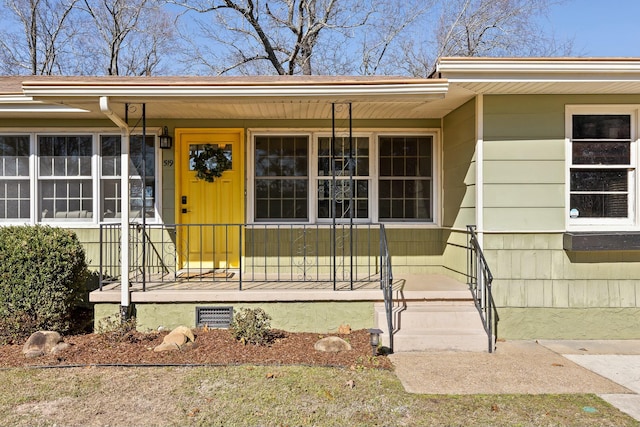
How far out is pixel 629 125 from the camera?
5375 mm

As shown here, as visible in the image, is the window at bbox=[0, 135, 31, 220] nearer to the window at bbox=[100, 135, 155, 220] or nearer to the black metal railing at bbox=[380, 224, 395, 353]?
the window at bbox=[100, 135, 155, 220]

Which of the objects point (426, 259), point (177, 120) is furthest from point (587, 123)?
point (177, 120)

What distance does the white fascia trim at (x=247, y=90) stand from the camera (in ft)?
15.3

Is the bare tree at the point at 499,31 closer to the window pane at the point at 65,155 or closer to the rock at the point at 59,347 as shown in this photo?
the window pane at the point at 65,155

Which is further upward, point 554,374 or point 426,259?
point 426,259

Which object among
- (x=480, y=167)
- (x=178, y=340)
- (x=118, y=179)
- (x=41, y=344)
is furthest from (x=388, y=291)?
(x=118, y=179)

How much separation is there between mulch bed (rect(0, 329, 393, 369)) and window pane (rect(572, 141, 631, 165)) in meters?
3.21

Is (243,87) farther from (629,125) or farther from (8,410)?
(629,125)

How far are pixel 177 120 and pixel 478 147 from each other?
3.92 m

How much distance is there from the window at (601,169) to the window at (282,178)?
131 inches

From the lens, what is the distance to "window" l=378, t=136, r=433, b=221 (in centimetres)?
648

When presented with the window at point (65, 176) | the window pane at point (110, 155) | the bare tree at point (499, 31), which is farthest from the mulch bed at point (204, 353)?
the bare tree at point (499, 31)

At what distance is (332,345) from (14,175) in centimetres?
500

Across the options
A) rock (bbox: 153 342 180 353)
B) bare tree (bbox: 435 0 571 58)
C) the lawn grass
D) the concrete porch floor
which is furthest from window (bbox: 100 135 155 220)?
bare tree (bbox: 435 0 571 58)
